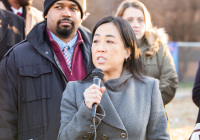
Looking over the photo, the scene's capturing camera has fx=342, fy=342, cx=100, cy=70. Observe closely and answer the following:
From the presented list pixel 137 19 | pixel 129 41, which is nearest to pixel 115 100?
pixel 129 41

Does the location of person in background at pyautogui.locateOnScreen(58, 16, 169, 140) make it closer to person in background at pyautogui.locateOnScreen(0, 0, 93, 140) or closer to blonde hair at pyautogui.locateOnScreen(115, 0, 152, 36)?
person in background at pyautogui.locateOnScreen(0, 0, 93, 140)

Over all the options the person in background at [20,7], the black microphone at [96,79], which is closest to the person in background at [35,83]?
the black microphone at [96,79]

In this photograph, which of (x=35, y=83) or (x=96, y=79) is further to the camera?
(x=35, y=83)

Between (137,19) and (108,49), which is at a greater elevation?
(137,19)

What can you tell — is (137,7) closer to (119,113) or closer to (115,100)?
(115,100)

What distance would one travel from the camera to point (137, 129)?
276 centimetres

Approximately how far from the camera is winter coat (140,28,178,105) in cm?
460

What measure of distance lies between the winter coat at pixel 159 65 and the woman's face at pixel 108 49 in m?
1.57

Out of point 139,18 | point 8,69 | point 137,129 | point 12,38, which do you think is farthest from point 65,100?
point 139,18

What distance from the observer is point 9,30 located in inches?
167

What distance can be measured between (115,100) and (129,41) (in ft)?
1.85

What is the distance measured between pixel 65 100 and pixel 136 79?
0.67 metres

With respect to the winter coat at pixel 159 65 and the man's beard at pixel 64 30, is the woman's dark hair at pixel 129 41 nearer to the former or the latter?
the man's beard at pixel 64 30

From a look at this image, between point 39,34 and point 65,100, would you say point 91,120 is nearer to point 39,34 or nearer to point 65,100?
point 65,100
